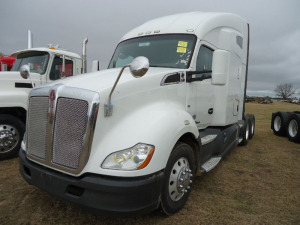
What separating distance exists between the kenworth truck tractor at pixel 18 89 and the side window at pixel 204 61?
2081mm

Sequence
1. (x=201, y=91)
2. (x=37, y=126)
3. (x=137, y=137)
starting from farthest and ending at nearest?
(x=201, y=91), (x=37, y=126), (x=137, y=137)

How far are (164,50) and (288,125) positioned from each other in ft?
23.7

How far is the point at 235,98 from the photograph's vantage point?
5.40 m

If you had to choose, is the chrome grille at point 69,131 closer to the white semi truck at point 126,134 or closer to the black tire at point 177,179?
the white semi truck at point 126,134

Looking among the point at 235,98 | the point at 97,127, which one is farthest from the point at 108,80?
the point at 235,98

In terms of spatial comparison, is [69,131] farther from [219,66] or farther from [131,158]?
[219,66]

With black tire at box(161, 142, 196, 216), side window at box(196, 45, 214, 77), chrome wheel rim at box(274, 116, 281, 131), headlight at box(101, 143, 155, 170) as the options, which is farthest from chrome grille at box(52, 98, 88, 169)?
chrome wheel rim at box(274, 116, 281, 131)

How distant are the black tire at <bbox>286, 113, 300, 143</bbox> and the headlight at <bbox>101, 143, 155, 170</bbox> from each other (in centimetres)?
756

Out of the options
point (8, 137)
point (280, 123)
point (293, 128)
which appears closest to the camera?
point (8, 137)

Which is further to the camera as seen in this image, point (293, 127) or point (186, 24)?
point (293, 127)

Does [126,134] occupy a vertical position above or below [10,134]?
above

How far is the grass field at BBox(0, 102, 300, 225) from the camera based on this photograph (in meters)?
2.73

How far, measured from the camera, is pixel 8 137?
478cm

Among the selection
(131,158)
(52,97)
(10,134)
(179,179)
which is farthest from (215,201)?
(10,134)
